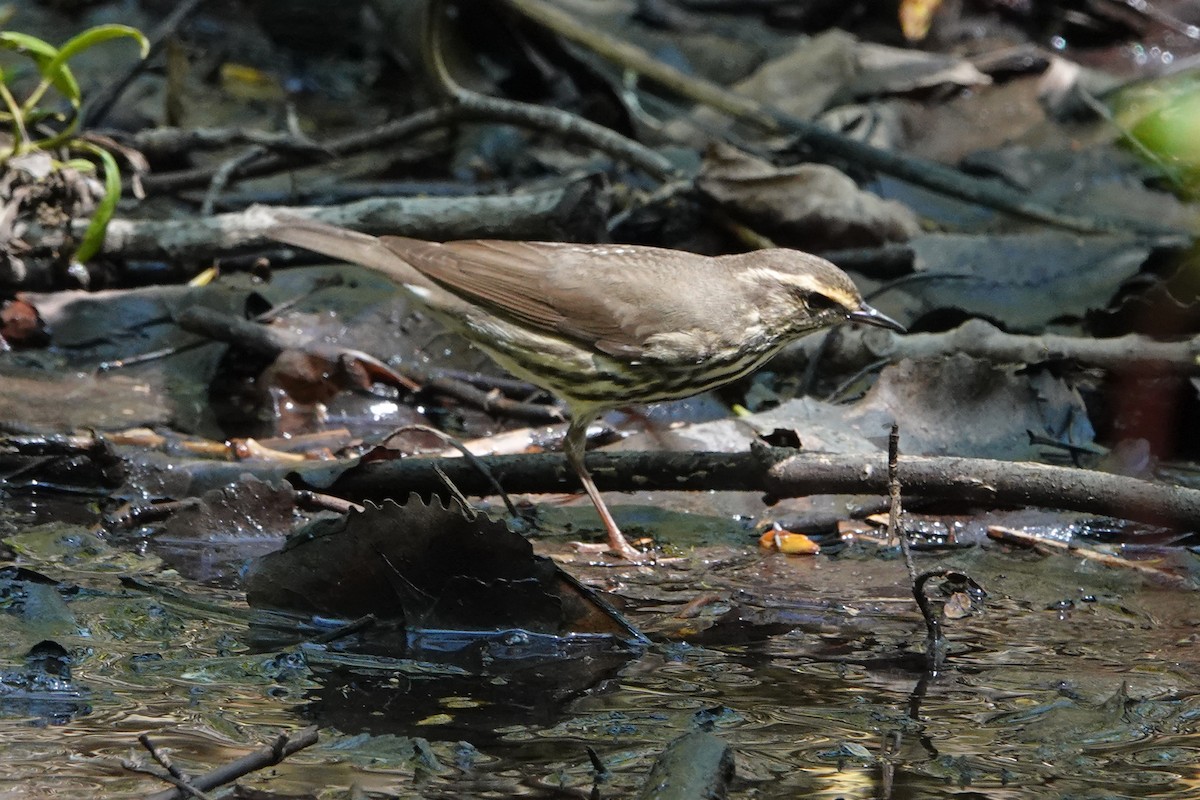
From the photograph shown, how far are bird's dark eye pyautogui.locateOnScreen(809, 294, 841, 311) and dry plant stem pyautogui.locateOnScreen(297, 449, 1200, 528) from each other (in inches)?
44.0

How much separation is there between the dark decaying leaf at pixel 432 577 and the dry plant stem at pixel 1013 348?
2.35m

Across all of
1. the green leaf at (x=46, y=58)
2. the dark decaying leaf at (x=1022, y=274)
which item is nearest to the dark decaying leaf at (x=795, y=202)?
the dark decaying leaf at (x=1022, y=274)

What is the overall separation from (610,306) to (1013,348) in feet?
5.43

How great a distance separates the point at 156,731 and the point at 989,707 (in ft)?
6.21

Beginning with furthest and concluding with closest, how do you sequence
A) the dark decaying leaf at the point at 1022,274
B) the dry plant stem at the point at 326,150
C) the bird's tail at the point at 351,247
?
1. the dry plant stem at the point at 326,150
2. the dark decaying leaf at the point at 1022,274
3. the bird's tail at the point at 351,247

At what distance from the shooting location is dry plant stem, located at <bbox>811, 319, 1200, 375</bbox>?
5656 millimetres

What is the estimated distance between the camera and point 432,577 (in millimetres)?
3957

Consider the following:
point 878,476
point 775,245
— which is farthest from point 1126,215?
point 878,476

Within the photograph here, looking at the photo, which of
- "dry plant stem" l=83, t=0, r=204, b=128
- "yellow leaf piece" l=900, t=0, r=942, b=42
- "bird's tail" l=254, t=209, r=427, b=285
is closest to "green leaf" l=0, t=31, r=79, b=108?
"dry plant stem" l=83, t=0, r=204, b=128

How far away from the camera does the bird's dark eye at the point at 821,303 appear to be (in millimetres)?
5613

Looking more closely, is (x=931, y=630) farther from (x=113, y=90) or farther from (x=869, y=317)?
(x=113, y=90)

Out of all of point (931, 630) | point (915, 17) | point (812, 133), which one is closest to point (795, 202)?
point (812, 133)

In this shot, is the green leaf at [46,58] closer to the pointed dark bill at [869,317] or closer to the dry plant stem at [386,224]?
the dry plant stem at [386,224]

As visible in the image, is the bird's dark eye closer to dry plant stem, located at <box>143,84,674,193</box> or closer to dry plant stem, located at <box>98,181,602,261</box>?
dry plant stem, located at <box>98,181,602,261</box>
